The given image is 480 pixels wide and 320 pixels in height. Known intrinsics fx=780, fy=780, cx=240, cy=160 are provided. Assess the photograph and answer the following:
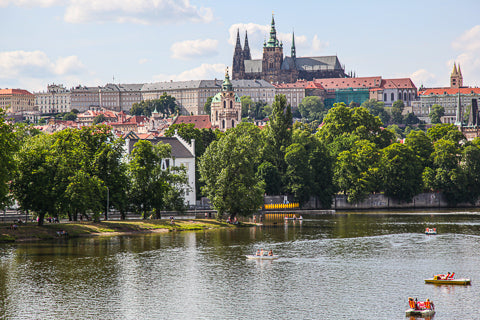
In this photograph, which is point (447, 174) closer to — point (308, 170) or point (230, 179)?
point (308, 170)

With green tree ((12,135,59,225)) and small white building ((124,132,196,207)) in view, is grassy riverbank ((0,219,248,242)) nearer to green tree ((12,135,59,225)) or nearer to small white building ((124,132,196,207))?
green tree ((12,135,59,225))

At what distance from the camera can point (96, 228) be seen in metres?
88.6

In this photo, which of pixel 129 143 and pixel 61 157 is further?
pixel 129 143

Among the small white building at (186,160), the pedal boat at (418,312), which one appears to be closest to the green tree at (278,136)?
the small white building at (186,160)

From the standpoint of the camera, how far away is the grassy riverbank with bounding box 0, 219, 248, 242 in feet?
270

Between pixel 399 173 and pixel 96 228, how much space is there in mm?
67375

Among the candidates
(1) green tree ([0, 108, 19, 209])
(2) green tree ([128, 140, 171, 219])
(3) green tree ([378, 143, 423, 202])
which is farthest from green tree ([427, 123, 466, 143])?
(1) green tree ([0, 108, 19, 209])

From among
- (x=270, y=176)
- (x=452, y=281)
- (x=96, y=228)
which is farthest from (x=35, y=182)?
(x=270, y=176)

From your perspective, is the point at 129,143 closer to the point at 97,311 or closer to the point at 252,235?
the point at 252,235

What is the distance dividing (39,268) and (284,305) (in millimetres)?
22987

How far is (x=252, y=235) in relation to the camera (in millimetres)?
91688

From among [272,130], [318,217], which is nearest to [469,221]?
[318,217]

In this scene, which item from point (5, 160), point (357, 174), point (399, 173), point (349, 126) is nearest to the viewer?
point (5, 160)

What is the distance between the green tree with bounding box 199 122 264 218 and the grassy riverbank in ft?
11.7
